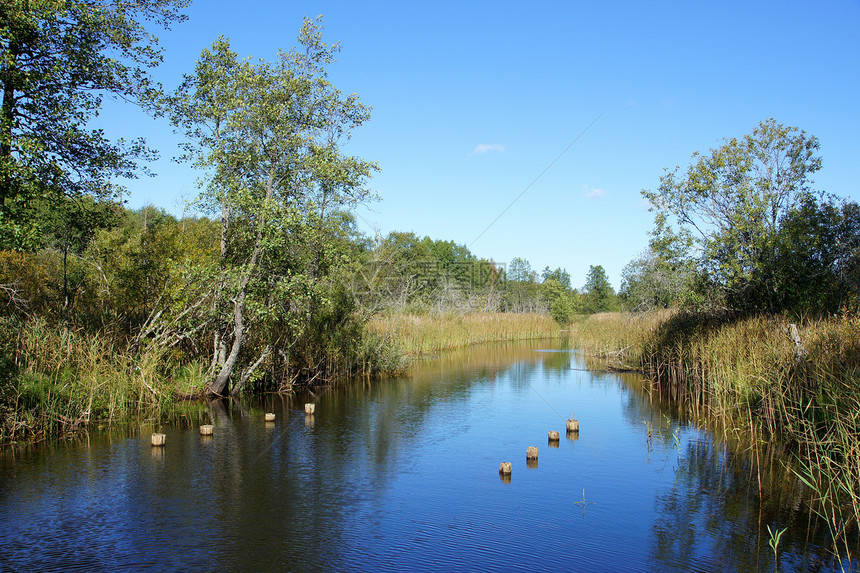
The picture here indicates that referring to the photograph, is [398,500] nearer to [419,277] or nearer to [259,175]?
[259,175]

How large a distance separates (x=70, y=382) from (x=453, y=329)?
77.0 ft

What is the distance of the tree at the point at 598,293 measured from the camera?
2901 inches

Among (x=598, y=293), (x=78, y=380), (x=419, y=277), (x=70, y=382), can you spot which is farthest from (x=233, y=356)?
(x=598, y=293)

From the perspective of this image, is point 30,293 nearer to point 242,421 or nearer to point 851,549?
point 242,421

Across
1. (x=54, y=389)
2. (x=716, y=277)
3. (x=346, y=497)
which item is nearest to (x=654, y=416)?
(x=716, y=277)

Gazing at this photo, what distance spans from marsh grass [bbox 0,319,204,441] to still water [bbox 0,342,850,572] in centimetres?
72

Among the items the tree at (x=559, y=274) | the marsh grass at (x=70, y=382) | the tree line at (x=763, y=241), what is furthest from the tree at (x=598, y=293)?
the marsh grass at (x=70, y=382)

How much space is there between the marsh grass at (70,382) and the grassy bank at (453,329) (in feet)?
33.2

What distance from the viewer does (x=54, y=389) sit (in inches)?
435

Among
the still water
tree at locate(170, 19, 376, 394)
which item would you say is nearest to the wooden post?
the still water

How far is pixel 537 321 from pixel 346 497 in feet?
117

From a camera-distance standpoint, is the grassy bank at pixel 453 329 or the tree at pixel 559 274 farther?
the tree at pixel 559 274

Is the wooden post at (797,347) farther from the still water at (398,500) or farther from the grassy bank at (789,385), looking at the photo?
the still water at (398,500)

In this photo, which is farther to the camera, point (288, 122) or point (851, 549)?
point (288, 122)
